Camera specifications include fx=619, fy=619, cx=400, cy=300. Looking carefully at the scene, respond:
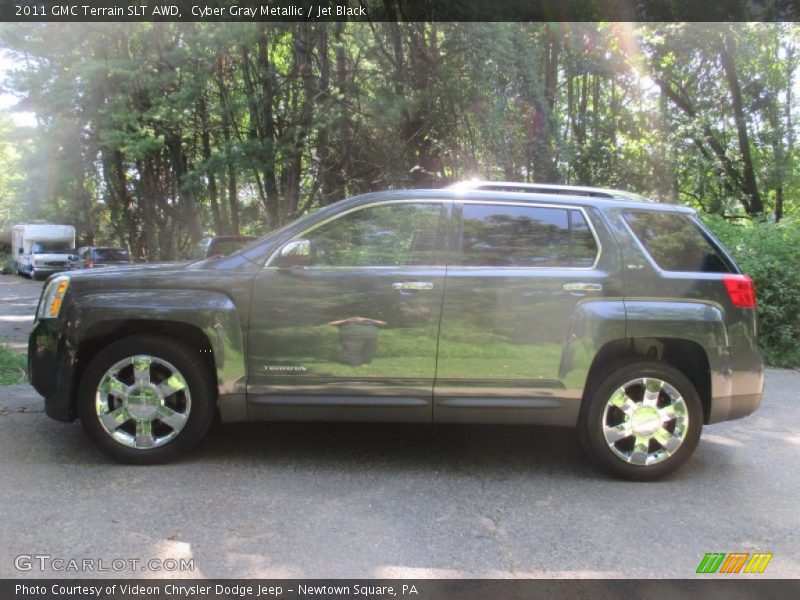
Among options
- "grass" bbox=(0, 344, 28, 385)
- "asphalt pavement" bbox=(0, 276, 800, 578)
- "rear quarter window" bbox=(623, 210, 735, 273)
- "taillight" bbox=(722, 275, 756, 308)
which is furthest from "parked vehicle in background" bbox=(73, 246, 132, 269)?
"taillight" bbox=(722, 275, 756, 308)

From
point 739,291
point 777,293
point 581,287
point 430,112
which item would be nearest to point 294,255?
point 581,287

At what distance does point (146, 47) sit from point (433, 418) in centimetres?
1466

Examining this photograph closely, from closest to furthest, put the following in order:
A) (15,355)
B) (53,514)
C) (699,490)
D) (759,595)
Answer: (759,595) → (53,514) → (699,490) → (15,355)

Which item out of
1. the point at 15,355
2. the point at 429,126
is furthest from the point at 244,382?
the point at 429,126

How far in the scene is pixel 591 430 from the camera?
412cm

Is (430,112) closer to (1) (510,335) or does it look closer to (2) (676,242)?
(2) (676,242)

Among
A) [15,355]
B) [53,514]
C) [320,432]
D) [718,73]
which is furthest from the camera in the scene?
[718,73]

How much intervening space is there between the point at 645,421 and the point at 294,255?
2591mm

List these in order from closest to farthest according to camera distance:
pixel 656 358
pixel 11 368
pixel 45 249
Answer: pixel 656 358
pixel 11 368
pixel 45 249

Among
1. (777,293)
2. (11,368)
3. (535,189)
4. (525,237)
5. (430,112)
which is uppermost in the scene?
(430,112)

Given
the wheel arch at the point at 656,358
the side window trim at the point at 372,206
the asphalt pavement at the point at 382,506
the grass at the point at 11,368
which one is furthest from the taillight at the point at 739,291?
the grass at the point at 11,368

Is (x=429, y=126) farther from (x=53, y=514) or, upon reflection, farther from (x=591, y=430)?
(x=53, y=514)

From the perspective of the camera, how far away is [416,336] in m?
4.05

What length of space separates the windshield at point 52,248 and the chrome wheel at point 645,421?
106 feet
